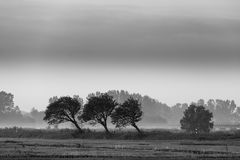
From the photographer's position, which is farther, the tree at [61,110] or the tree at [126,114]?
the tree at [61,110]

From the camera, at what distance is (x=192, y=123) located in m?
164

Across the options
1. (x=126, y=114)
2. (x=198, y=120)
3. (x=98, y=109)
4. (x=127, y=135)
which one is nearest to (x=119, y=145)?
(x=127, y=135)

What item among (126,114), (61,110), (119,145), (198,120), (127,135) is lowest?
(119,145)

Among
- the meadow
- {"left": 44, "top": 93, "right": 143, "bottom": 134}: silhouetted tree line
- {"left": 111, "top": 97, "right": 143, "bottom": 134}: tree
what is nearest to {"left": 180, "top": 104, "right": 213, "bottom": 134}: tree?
{"left": 44, "top": 93, "right": 143, "bottom": 134}: silhouetted tree line

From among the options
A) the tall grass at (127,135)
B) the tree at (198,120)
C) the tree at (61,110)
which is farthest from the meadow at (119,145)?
the tree at (198,120)

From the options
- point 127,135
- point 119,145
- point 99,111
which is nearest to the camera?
point 119,145

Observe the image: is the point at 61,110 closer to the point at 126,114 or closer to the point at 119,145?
the point at 126,114

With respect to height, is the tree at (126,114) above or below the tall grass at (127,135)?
above

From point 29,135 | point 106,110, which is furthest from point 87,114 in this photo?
point 29,135

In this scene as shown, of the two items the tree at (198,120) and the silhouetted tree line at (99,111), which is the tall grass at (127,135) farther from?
the tree at (198,120)

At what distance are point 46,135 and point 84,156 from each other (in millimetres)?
71504

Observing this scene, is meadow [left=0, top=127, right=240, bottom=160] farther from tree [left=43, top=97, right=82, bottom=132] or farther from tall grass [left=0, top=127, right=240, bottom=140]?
tree [left=43, top=97, right=82, bottom=132]

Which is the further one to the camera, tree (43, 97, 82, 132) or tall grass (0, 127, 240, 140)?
tree (43, 97, 82, 132)

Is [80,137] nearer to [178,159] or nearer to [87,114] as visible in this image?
[87,114]
